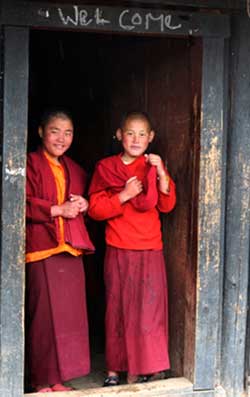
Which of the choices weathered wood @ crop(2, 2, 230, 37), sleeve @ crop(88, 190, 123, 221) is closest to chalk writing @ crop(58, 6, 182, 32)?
weathered wood @ crop(2, 2, 230, 37)

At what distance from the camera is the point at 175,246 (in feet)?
13.9

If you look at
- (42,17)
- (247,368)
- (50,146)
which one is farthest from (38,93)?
(247,368)

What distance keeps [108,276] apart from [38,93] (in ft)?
8.42

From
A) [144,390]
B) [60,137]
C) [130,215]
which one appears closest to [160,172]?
[130,215]

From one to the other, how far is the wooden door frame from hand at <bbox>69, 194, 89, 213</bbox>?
0.49 meters

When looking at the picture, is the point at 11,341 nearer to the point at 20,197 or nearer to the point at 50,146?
the point at 20,197

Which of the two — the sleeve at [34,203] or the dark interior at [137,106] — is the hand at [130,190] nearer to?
the dark interior at [137,106]

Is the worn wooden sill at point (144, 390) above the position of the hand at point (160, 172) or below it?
below

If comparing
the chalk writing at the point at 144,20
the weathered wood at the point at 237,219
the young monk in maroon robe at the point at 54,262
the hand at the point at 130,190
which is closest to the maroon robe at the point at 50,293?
the young monk in maroon robe at the point at 54,262

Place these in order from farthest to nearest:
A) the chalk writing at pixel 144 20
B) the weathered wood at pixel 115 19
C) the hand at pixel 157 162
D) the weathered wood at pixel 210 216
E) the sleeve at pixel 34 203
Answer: the hand at pixel 157 162 → the sleeve at pixel 34 203 → the weathered wood at pixel 210 216 → the chalk writing at pixel 144 20 → the weathered wood at pixel 115 19

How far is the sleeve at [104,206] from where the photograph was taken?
3.96 m

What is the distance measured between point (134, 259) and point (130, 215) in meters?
0.26

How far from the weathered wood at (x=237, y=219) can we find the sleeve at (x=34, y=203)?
1004 mm

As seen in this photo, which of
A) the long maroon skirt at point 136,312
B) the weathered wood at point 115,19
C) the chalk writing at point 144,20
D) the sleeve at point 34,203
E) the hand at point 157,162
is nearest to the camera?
the weathered wood at point 115,19
